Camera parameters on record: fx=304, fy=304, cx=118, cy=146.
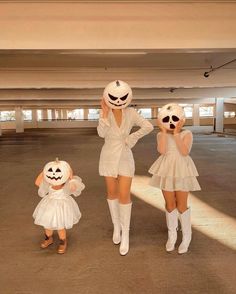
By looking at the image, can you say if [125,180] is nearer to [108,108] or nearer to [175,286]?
[108,108]

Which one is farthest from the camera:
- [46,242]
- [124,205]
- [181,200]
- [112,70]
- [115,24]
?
[112,70]

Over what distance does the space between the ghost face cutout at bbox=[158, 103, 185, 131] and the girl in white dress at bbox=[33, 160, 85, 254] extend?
113 cm

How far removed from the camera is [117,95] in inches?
123

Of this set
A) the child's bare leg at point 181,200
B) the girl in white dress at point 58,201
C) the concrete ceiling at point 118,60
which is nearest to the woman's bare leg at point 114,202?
the girl in white dress at point 58,201

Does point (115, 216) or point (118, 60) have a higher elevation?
point (118, 60)

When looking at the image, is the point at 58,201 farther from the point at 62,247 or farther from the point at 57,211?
the point at 62,247

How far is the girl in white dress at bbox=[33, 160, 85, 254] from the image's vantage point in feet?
10.4

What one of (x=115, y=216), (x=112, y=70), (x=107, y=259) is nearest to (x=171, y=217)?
(x=115, y=216)

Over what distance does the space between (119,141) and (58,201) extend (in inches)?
35.8

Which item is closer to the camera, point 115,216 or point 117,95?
point 117,95

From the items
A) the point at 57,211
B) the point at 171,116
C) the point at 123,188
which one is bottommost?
the point at 57,211

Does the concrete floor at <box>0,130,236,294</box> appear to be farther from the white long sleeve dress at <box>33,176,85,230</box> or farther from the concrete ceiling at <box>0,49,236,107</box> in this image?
the concrete ceiling at <box>0,49,236,107</box>

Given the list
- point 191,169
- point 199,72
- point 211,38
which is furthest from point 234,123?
point 191,169

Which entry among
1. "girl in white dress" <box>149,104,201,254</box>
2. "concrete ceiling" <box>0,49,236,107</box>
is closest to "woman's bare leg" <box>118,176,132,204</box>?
"girl in white dress" <box>149,104,201,254</box>
